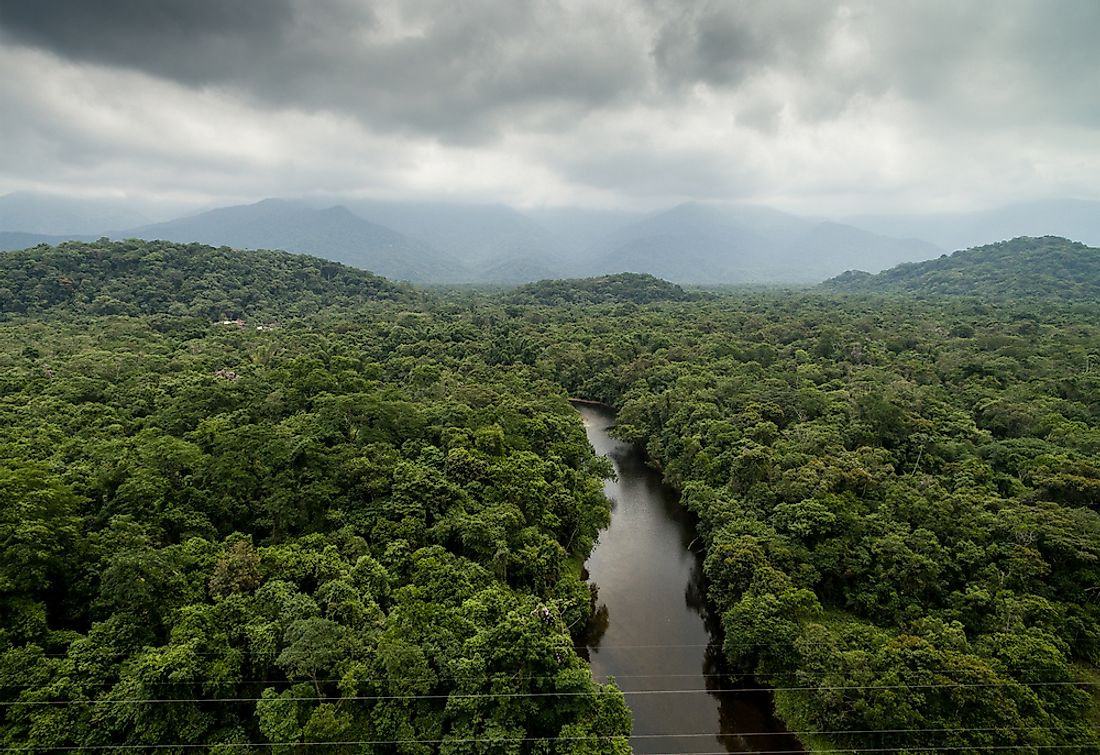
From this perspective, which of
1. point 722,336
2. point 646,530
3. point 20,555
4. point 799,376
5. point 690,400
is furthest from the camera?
point 722,336

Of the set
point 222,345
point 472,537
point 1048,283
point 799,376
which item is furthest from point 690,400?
point 1048,283

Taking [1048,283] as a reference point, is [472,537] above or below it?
below

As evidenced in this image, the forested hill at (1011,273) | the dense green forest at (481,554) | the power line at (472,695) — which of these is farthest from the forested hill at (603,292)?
the power line at (472,695)

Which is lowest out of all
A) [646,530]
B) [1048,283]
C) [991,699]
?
[646,530]

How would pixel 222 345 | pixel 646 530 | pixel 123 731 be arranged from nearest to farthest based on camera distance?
pixel 123 731, pixel 646 530, pixel 222 345

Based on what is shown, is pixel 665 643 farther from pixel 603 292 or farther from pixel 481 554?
pixel 603 292

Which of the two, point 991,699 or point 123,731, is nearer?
point 123,731

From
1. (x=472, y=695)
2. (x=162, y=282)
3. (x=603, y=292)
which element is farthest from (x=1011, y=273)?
(x=162, y=282)

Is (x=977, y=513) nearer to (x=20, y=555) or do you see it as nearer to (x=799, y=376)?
(x=799, y=376)
